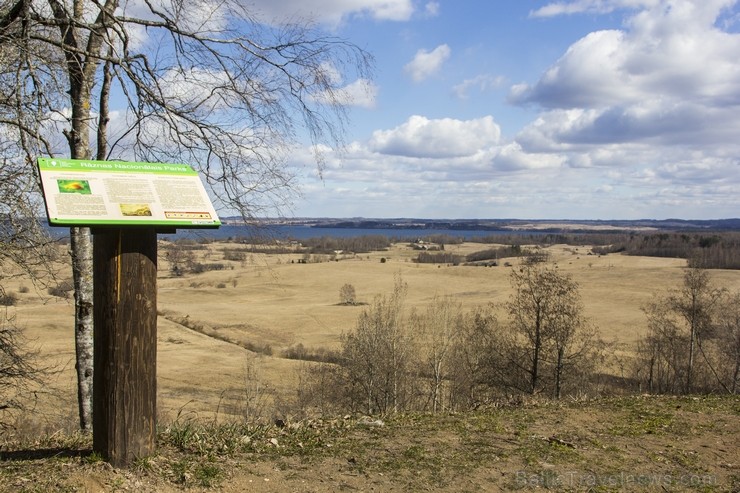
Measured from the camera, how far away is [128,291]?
4.84 metres

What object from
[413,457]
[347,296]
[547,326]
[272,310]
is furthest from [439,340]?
[347,296]

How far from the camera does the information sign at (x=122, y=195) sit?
4375 millimetres

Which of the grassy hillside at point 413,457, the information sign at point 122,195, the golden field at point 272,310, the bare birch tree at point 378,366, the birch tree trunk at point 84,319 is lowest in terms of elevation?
the golden field at point 272,310

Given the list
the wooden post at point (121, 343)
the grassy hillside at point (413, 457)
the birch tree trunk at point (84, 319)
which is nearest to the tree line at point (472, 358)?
the grassy hillside at point (413, 457)

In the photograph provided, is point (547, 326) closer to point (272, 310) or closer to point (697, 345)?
point (697, 345)

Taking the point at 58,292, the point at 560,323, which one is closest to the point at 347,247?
the point at 560,323

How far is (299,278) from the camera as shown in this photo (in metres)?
105

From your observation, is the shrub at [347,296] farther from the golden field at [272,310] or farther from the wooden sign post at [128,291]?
the wooden sign post at [128,291]

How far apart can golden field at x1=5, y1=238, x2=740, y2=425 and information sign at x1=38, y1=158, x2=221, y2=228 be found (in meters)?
2.43

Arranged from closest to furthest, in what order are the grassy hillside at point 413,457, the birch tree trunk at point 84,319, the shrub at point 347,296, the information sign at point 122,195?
the information sign at point 122,195
the grassy hillside at point 413,457
the birch tree trunk at point 84,319
the shrub at point 347,296

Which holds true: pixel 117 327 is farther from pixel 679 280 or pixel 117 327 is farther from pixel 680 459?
pixel 679 280

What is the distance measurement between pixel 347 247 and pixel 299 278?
208 feet

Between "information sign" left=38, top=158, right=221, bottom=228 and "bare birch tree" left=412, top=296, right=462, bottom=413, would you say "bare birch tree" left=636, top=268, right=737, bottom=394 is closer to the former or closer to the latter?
"bare birch tree" left=412, top=296, right=462, bottom=413

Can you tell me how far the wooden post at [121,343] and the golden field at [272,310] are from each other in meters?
2.46
